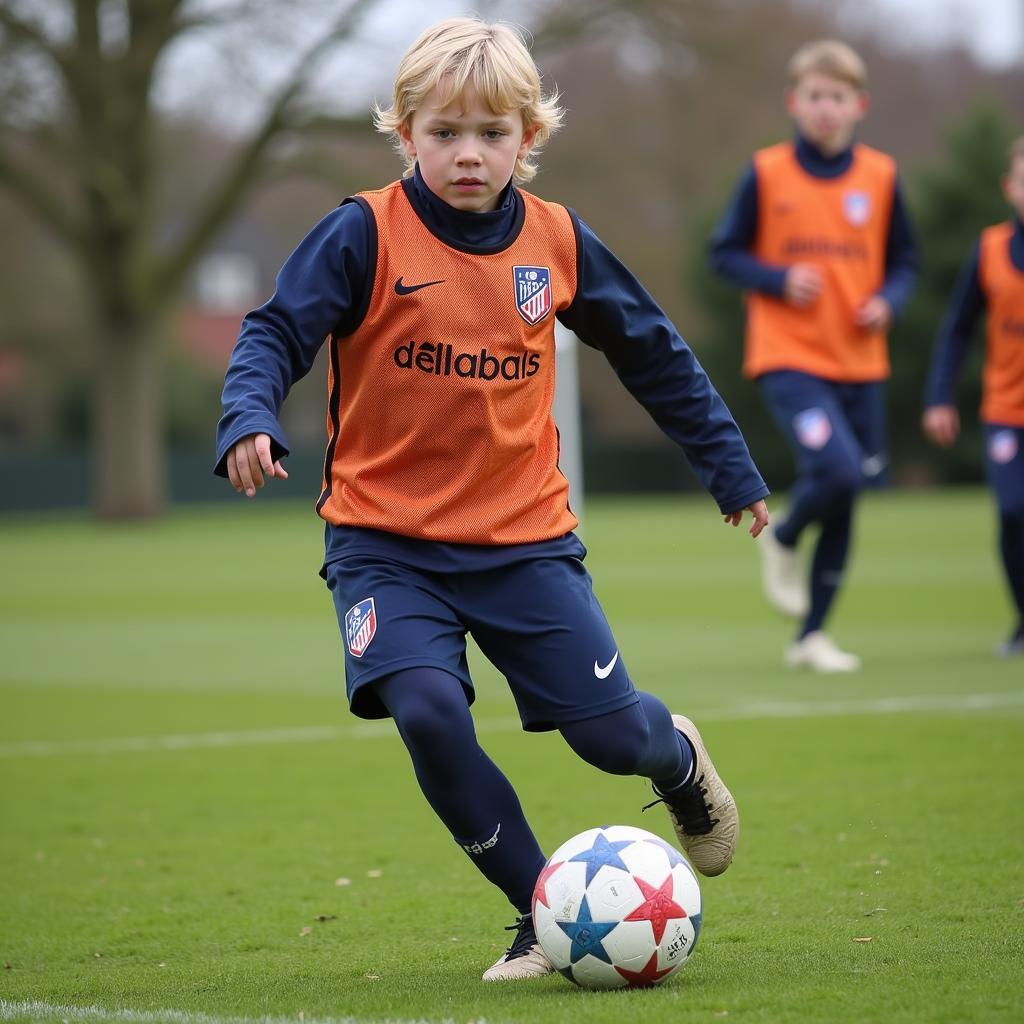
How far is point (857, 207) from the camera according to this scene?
9.45 meters

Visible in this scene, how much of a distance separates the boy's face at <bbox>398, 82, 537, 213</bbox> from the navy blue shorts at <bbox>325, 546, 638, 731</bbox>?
839 mm

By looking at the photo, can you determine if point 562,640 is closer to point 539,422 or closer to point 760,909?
point 539,422

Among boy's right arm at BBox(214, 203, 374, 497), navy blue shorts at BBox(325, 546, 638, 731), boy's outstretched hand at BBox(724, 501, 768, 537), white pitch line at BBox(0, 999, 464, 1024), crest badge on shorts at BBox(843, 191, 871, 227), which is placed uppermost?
crest badge on shorts at BBox(843, 191, 871, 227)

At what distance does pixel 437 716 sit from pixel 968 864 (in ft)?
6.06

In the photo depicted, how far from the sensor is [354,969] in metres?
4.15

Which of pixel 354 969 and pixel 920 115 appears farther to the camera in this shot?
pixel 920 115

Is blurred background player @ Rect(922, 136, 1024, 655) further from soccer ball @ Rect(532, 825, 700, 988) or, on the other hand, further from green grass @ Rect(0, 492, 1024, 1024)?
soccer ball @ Rect(532, 825, 700, 988)

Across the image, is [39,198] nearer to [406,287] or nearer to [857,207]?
[857,207]

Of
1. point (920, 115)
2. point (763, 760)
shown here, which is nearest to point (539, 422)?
point (763, 760)

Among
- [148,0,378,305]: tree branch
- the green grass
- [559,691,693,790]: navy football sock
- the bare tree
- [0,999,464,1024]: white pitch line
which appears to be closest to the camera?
[0,999,464,1024]: white pitch line

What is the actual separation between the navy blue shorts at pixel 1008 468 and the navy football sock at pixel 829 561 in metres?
0.85

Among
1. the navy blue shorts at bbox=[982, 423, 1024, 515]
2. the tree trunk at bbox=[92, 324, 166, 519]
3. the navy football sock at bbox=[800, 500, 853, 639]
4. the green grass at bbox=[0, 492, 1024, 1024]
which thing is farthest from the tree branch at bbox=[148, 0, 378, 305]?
the navy football sock at bbox=[800, 500, 853, 639]

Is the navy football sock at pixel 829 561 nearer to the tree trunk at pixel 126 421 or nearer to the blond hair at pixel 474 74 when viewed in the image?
the blond hair at pixel 474 74

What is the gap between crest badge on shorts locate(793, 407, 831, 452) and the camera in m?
8.87
